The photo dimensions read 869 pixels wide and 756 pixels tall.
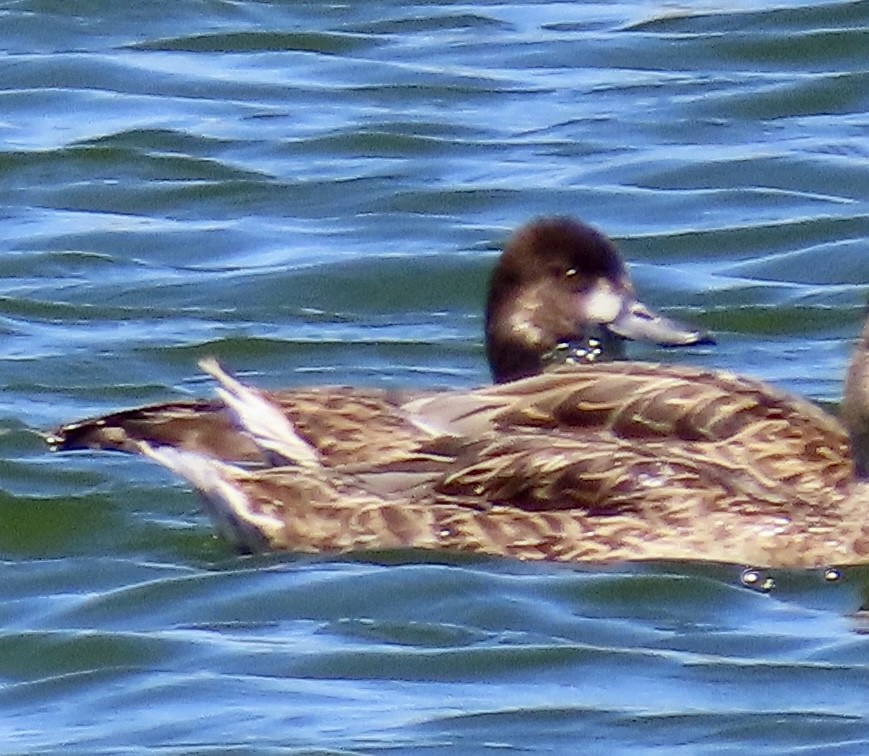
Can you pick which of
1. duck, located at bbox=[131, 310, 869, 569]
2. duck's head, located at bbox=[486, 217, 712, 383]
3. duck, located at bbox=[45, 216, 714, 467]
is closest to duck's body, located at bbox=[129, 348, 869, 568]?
duck, located at bbox=[131, 310, 869, 569]

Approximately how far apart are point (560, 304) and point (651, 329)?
0.31 m

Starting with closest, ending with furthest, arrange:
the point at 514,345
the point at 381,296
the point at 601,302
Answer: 1. the point at 601,302
2. the point at 514,345
3. the point at 381,296

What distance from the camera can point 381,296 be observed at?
12.1 meters

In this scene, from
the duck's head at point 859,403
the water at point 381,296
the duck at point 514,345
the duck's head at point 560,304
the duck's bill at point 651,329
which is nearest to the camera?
the water at point 381,296

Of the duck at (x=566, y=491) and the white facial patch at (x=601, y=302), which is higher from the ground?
the white facial patch at (x=601, y=302)

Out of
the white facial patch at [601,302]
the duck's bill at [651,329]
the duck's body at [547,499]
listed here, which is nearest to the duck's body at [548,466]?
the duck's body at [547,499]

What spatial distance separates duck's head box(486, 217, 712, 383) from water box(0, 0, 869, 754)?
63 cm

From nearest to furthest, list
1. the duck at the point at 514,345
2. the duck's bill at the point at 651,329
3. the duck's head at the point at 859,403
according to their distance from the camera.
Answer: the duck's head at the point at 859,403
the duck at the point at 514,345
the duck's bill at the point at 651,329

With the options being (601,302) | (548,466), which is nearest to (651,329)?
(601,302)

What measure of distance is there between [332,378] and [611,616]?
2536 millimetres

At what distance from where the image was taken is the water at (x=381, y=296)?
8.25 m

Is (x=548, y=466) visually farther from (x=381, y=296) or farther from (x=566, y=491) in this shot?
(x=381, y=296)

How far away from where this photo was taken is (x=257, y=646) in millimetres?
8672

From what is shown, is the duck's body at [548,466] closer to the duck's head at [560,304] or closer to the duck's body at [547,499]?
the duck's body at [547,499]
